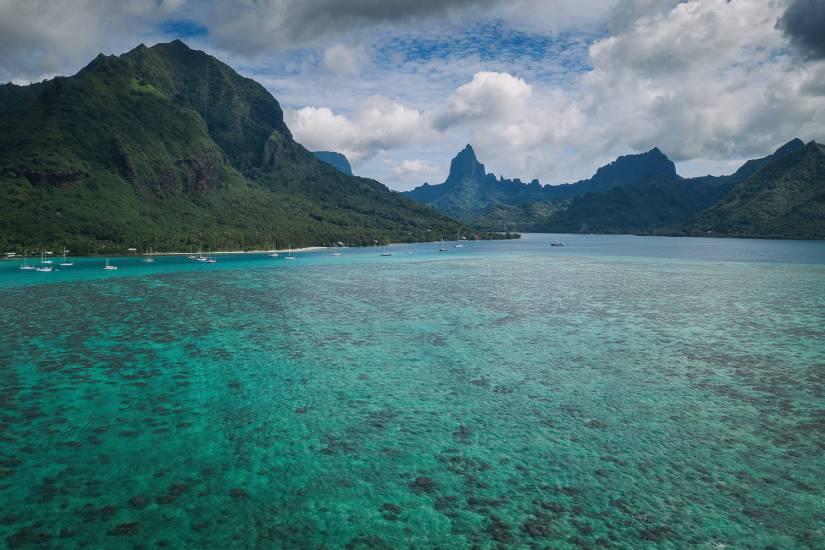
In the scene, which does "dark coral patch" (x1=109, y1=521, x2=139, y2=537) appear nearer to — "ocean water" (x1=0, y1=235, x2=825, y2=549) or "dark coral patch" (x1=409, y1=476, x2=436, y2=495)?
"ocean water" (x1=0, y1=235, x2=825, y2=549)

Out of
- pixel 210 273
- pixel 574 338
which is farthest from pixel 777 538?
pixel 210 273

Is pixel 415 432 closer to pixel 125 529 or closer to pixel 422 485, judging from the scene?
pixel 422 485

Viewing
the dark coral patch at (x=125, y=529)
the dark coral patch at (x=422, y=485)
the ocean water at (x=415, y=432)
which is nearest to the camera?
the dark coral patch at (x=125, y=529)

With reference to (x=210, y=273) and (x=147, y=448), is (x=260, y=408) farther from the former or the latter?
(x=210, y=273)

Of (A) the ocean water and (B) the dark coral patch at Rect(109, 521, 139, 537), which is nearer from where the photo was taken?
(B) the dark coral patch at Rect(109, 521, 139, 537)

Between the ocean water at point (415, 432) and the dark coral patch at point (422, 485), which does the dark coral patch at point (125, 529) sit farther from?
the dark coral patch at point (422, 485)

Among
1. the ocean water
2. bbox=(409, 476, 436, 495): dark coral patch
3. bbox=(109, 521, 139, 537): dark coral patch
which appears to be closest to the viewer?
bbox=(109, 521, 139, 537): dark coral patch

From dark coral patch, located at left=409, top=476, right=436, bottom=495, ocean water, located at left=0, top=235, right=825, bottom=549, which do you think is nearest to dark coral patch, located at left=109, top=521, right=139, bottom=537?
ocean water, located at left=0, top=235, right=825, bottom=549

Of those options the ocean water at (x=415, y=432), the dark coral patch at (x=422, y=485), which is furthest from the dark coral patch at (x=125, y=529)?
the dark coral patch at (x=422, y=485)
